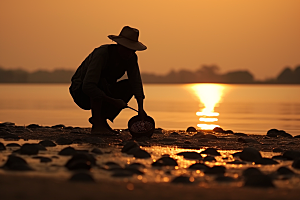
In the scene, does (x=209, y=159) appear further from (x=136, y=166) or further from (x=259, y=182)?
(x=259, y=182)

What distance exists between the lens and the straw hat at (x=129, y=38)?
734 centimetres

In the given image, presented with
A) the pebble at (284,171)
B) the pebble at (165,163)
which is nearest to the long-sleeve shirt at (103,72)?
the pebble at (165,163)

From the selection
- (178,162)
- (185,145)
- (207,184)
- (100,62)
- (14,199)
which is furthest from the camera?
(100,62)

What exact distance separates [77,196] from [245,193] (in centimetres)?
126

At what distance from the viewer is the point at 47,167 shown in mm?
4723

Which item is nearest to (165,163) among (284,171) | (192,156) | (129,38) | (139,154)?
(139,154)

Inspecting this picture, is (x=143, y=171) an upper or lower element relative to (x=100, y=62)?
lower

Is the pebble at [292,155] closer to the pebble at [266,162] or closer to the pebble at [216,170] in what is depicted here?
the pebble at [266,162]

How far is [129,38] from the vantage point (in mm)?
7484

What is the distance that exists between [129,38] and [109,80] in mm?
850

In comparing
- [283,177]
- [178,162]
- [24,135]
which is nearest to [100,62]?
[24,135]

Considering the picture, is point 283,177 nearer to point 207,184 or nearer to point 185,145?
point 207,184

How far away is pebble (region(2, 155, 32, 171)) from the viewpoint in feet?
14.7

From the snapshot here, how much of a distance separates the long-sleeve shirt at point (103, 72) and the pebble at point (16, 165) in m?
2.84
